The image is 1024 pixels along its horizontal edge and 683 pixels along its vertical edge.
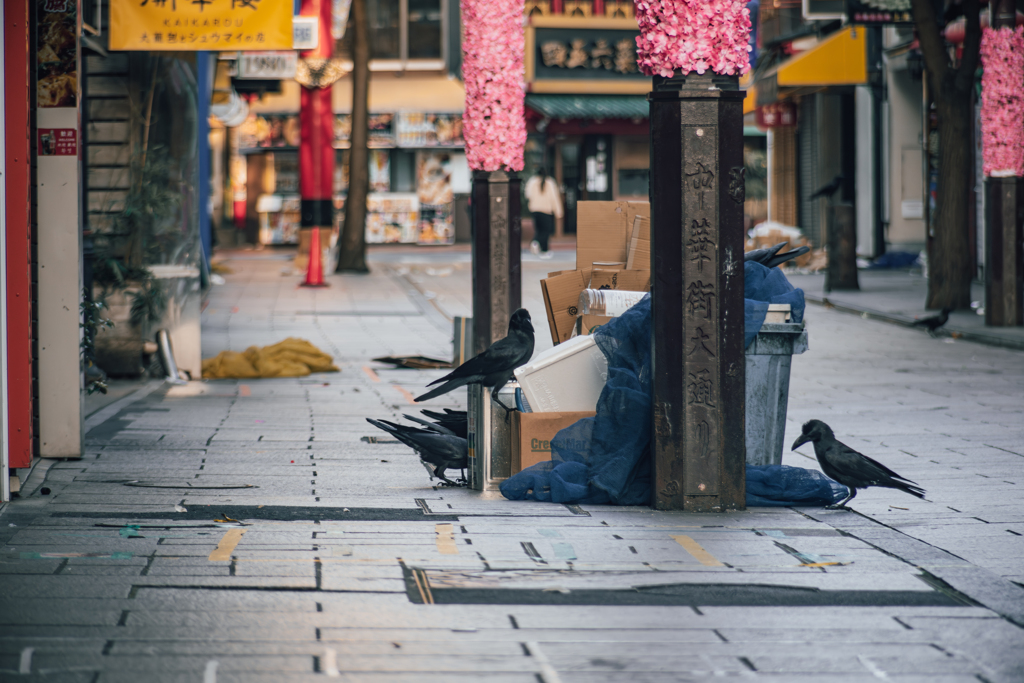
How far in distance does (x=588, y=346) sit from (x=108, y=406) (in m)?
4.60

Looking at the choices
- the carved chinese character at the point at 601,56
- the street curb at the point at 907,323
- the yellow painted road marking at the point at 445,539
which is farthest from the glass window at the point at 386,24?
the yellow painted road marking at the point at 445,539

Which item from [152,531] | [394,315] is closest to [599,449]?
[152,531]

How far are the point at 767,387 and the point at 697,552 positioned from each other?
1.54 m

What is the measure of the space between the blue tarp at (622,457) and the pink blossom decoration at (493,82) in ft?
13.9

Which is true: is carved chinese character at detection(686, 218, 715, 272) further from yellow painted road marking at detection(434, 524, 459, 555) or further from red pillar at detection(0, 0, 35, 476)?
red pillar at detection(0, 0, 35, 476)

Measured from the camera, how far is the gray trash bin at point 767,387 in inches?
249

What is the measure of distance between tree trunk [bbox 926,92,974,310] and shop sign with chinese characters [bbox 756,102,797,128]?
12616 millimetres

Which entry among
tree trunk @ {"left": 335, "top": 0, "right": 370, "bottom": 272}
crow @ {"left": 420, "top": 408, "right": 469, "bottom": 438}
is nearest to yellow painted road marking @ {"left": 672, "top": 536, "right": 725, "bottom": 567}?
crow @ {"left": 420, "top": 408, "right": 469, "bottom": 438}

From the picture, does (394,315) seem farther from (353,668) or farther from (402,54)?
(402,54)

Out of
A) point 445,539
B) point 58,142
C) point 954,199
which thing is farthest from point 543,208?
point 445,539

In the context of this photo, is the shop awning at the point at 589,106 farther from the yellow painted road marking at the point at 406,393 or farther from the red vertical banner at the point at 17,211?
the red vertical banner at the point at 17,211

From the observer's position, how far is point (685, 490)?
5.77 m

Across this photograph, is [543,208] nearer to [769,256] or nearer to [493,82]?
[493,82]

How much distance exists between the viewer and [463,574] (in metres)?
4.68
